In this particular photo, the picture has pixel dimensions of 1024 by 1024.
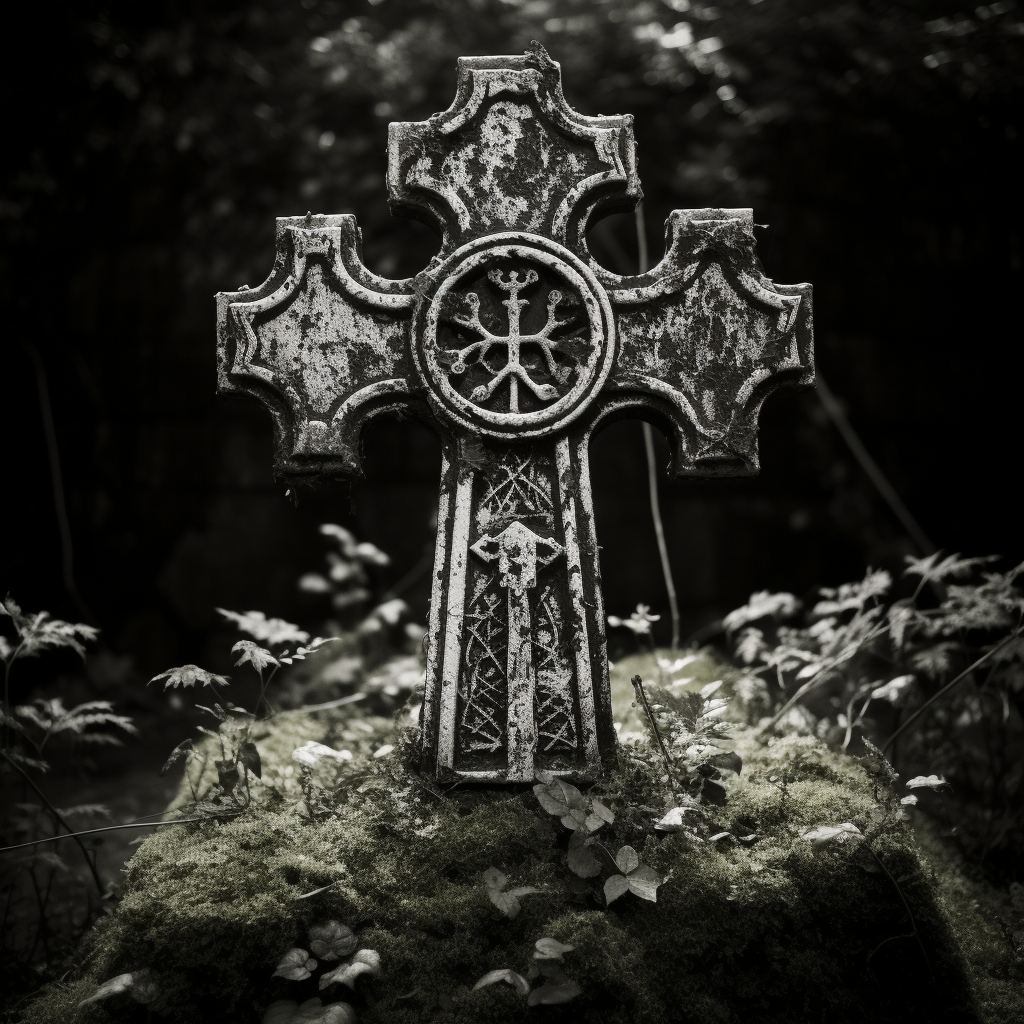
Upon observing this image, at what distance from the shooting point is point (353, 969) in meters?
1.88

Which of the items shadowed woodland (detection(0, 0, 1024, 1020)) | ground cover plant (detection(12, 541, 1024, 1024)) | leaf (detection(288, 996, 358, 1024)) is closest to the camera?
leaf (detection(288, 996, 358, 1024))

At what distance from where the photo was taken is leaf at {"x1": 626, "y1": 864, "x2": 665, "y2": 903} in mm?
2005

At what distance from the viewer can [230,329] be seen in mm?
2623

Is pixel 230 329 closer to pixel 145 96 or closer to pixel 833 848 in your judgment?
pixel 833 848

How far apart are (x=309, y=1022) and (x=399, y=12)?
16.7ft

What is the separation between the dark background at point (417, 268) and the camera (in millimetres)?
4891

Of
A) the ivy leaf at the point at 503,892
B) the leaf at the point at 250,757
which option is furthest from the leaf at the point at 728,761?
the leaf at the point at 250,757

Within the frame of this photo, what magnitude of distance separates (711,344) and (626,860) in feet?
4.69

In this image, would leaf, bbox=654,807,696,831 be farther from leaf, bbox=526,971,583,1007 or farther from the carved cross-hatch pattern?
the carved cross-hatch pattern

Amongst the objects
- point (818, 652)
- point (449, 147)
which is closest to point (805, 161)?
point (818, 652)

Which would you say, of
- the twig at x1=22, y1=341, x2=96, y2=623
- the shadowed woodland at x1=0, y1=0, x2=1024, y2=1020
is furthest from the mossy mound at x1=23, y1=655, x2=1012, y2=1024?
the twig at x1=22, y1=341, x2=96, y2=623

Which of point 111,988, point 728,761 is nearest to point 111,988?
point 111,988

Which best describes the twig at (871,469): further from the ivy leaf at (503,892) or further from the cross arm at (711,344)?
the ivy leaf at (503,892)

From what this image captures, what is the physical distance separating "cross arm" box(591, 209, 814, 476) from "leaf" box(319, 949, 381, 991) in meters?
1.49
